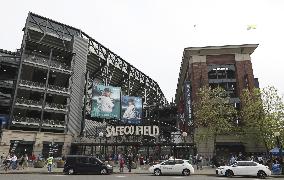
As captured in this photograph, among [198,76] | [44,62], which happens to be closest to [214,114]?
[198,76]

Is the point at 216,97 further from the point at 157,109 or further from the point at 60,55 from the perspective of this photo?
the point at 157,109

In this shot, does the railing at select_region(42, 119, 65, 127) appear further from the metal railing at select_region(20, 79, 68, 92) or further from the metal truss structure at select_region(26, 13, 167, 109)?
the metal truss structure at select_region(26, 13, 167, 109)

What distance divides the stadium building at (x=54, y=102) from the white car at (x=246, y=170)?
15692mm

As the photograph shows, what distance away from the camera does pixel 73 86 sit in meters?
54.1

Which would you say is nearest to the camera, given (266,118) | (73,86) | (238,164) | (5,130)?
(238,164)

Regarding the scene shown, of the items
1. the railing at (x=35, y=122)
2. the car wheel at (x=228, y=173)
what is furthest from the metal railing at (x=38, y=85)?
the car wheel at (x=228, y=173)

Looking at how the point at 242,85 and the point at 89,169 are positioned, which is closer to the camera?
the point at 89,169

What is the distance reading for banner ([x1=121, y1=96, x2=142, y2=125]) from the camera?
189ft

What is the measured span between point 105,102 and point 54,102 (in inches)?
370

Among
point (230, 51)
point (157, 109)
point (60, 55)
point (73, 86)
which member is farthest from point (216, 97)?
point (157, 109)

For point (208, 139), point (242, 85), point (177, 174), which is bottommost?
point (177, 174)

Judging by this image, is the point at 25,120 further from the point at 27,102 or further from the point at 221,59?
the point at 221,59

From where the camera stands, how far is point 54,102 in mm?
54312

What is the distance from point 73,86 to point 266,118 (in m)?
33.1
